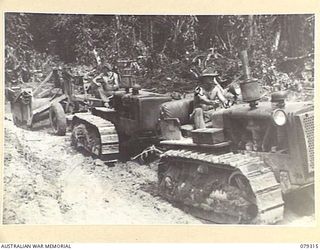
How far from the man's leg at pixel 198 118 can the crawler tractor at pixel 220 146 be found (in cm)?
2

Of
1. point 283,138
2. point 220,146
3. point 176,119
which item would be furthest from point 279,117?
point 176,119

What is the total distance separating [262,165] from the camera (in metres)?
1.45

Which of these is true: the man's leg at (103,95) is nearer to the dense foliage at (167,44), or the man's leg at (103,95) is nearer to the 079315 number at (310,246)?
the dense foliage at (167,44)

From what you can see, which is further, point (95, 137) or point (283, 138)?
point (95, 137)

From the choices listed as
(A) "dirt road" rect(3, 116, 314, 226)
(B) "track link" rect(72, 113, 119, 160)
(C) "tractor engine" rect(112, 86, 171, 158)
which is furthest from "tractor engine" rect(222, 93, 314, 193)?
(B) "track link" rect(72, 113, 119, 160)

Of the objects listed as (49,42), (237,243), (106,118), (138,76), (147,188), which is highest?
(49,42)

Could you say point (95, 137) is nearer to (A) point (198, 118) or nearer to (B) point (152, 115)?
(B) point (152, 115)

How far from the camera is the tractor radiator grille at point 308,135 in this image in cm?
146

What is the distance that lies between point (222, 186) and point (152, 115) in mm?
269

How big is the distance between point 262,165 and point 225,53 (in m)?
0.31

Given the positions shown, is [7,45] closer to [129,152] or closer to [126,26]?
[126,26]

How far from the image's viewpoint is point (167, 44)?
155 cm

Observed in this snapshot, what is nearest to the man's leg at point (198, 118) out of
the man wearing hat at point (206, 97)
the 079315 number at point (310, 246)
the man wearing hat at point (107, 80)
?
the man wearing hat at point (206, 97)

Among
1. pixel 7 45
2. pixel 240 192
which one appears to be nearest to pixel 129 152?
pixel 240 192
